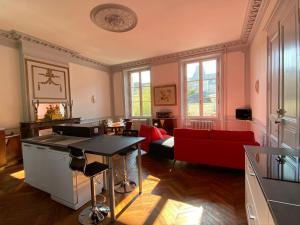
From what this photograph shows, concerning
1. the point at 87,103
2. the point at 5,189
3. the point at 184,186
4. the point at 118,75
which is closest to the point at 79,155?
the point at 184,186

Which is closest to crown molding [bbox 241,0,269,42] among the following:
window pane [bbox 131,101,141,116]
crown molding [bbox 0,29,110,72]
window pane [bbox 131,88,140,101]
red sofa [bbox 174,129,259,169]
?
red sofa [bbox 174,129,259,169]

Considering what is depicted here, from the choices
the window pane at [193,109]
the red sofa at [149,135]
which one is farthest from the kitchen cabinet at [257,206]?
the window pane at [193,109]

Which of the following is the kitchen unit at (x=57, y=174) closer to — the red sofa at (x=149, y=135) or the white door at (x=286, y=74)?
the red sofa at (x=149, y=135)

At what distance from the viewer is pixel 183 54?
581 centimetres

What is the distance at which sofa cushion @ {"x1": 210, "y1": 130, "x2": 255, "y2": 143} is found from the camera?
2.77 metres

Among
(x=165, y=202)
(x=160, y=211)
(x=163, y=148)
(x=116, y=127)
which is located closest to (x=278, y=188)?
(x=160, y=211)

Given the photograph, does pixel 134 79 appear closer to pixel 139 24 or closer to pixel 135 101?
pixel 135 101

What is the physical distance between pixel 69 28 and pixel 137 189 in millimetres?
3867

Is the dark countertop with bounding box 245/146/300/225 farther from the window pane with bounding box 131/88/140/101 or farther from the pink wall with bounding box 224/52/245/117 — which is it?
the window pane with bounding box 131/88/140/101

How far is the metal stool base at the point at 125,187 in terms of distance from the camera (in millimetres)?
2658

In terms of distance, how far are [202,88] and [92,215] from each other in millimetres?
5063

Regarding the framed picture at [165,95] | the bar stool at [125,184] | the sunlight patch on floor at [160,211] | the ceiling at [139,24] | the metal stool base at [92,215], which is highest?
the ceiling at [139,24]

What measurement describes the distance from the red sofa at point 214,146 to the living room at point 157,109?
0.02 m

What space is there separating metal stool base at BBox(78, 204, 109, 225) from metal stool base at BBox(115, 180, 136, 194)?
1.52 feet
